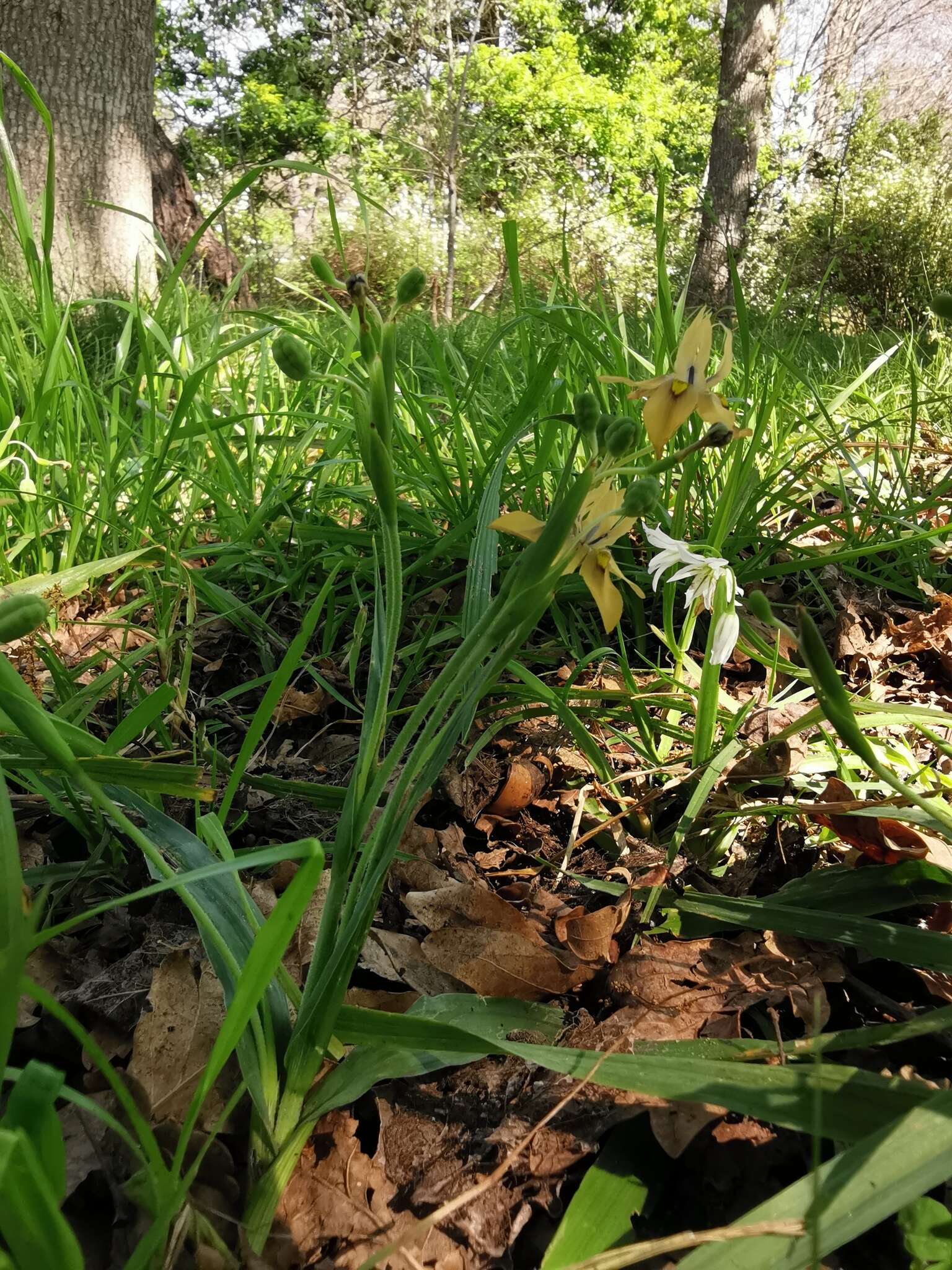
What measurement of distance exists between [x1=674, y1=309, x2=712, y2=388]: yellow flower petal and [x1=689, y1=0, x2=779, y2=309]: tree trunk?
6.87 m

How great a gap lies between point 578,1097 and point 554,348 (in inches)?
35.2

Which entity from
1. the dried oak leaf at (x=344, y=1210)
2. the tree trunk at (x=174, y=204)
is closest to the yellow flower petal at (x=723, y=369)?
the dried oak leaf at (x=344, y=1210)

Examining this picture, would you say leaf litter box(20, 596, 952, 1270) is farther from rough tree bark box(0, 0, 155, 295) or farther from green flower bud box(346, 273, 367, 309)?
rough tree bark box(0, 0, 155, 295)

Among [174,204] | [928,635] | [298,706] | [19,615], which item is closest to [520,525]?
[19,615]

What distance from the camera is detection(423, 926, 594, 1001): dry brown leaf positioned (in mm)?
672

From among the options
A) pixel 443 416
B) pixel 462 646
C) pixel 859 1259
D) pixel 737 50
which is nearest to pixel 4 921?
pixel 462 646

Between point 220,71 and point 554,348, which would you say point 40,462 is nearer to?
point 554,348

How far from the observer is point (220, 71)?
43.4 feet

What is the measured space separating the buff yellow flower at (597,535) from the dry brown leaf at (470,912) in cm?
32

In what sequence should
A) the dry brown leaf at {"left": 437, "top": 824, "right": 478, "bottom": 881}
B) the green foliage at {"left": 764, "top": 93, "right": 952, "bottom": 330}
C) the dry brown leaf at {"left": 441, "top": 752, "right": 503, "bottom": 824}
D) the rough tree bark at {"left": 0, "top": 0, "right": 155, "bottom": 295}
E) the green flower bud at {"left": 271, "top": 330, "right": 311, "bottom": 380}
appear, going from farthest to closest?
the green foliage at {"left": 764, "top": 93, "right": 952, "bottom": 330}, the rough tree bark at {"left": 0, "top": 0, "right": 155, "bottom": 295}, the dry brown leaf at {"left": 441, "top": 752, "right": 503, "bottom": 824}, the dry brown leaf at {"left": 437, "top": 824, "right": 478, "bottom": 881}, the green flower bud at {"left": 271, "top": 330, "right": 311, "bottom": 380}

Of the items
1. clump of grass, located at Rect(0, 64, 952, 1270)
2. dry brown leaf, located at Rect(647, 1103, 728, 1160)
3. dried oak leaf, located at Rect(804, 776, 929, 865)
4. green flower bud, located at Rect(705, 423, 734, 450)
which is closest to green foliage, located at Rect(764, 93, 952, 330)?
clump of grass, located at Rect(0, 64, 952, 1270)

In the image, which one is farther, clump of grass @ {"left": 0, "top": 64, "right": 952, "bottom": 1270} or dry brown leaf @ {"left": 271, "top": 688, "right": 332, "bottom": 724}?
dry brown leaf @ {"left": 271, "top": 688, "right": 332, "bottom": 724}

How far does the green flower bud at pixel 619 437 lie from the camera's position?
0.51 metres

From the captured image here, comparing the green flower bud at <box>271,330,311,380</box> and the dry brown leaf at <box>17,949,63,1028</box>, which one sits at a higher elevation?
the green flower bud at <box>271,330,311,380</box>
